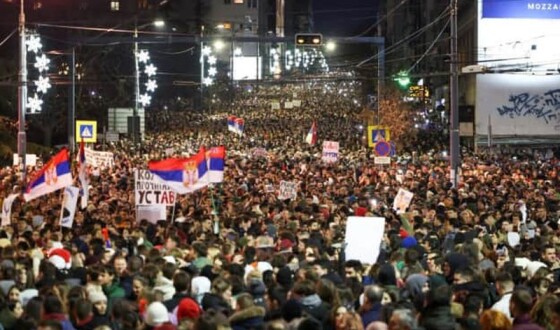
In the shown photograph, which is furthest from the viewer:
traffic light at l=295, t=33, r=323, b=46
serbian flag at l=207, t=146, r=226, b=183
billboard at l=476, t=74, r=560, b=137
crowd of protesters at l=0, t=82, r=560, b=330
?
billboard at l=476, t=74, r=560, b=137

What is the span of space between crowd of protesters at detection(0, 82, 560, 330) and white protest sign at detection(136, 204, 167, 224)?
43cm

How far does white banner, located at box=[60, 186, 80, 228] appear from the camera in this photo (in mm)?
16391

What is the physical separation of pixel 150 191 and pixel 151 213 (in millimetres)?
534

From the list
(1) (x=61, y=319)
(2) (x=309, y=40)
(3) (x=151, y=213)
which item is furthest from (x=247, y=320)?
(2) (x=309, y=40)

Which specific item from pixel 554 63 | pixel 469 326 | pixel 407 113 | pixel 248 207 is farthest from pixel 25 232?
pixel 407 113

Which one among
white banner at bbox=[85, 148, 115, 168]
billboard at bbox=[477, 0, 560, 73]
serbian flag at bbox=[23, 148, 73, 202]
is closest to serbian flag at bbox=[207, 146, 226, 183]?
serbian flag at bbox=[23, 148, 73, 202]

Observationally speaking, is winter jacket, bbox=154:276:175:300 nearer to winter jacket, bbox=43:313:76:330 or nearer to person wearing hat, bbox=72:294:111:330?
person wearing hat, bbox=72:294:111:330

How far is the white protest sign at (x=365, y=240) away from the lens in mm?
13469

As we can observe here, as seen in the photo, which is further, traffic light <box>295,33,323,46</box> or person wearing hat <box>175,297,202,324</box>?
traffic light <box>295,33,323,46</box>

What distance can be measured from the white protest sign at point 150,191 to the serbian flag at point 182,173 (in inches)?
4.5

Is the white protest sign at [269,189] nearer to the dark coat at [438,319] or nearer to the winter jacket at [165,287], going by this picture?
the winter jacket at [165,287]

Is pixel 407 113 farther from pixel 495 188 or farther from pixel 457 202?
pixel 457 202

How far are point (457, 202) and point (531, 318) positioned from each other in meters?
13.1

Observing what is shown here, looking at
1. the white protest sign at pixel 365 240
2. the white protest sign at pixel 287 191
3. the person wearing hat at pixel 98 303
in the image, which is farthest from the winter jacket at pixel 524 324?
the white protest sign at pixel 287 191
